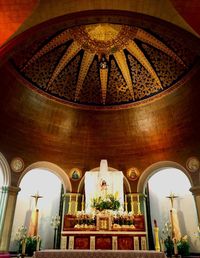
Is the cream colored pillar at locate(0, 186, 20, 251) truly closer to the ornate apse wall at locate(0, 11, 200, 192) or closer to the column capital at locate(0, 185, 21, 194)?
the column capital at locate(0, 185, 21, 194)

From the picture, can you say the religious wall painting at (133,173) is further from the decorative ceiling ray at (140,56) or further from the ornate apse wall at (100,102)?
the decorative ceiling ray at (140,56)

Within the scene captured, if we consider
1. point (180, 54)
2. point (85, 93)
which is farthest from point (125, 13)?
point (85, 93)

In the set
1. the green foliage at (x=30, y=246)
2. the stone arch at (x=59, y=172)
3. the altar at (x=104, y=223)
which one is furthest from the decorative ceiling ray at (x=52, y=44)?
the green foliage at (x=30, y=246)

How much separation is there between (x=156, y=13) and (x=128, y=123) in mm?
8164

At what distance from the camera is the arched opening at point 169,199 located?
1350 centimetres

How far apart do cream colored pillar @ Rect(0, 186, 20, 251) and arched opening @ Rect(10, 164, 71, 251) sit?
52.1 inches

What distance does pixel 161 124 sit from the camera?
1423 centimetres

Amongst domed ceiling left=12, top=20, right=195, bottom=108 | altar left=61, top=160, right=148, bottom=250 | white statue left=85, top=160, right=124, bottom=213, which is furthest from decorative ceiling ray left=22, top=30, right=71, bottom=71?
altar left=61, top=160, right=148, bottom=250

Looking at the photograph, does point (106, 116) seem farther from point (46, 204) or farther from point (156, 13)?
point (156, 13)

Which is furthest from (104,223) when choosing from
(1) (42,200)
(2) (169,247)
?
(1) (42,200)

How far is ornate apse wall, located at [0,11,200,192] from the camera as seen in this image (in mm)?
12312

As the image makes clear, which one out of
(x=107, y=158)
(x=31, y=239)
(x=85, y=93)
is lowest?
(x=31, y=239)

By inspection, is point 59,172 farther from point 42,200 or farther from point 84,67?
point 84,67

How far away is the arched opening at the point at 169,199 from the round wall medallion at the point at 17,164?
6.96 meters
